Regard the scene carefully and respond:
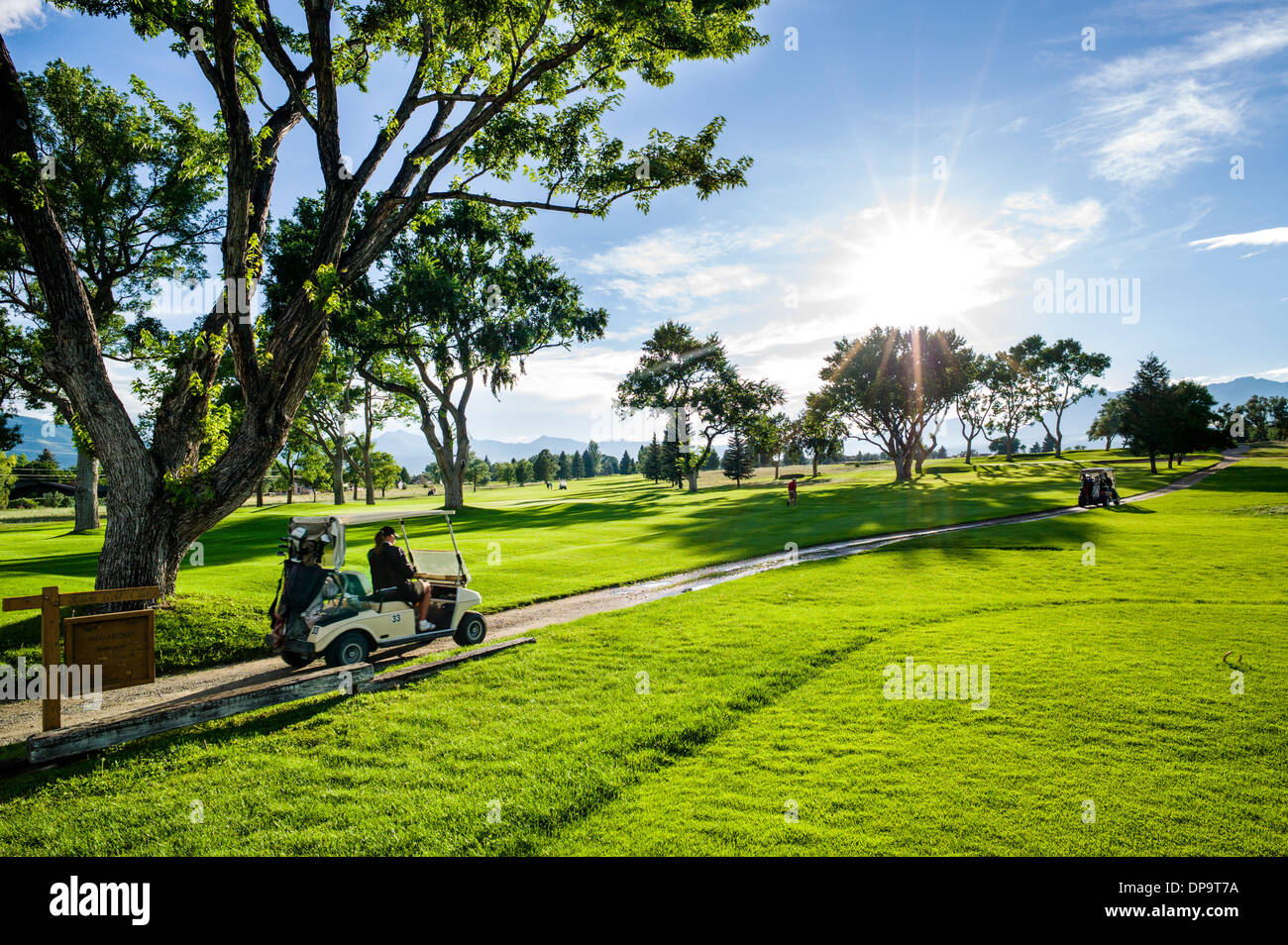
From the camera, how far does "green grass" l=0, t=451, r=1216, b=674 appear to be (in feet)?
38.9

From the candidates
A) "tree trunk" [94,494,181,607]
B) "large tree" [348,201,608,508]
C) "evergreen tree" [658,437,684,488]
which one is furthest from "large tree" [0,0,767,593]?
"evergreen tree" [658,437,684,488]

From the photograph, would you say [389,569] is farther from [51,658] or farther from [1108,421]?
[1108,421]

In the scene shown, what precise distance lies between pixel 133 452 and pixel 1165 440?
8120 cm

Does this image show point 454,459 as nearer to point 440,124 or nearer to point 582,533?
point 582,533

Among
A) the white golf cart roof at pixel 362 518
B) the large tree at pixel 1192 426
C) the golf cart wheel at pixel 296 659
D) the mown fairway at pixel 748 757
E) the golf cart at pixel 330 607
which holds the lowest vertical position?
the golf cart wheel at pixel 296 659

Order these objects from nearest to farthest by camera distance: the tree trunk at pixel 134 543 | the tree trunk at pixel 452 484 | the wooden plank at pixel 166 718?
the wooden plank at pixel 166 718 < the tree trunk at pixel 134 543 < the tree trunk at pixel 452 484

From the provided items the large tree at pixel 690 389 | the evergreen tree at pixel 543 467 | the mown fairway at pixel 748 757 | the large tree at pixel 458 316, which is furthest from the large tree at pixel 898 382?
the evergreen tree at pixel 543 467

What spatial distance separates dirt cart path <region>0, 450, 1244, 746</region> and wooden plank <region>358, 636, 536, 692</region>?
2.49 feet

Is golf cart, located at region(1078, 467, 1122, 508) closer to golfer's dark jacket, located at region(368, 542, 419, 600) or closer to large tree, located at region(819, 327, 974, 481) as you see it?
large tree, located at region(819, 327, 974, 481)

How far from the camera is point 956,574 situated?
686 inches

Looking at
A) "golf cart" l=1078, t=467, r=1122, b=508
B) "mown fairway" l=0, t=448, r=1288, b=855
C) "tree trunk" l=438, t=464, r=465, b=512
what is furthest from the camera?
"tree trunk" l=438, t=464, r=465, b=512

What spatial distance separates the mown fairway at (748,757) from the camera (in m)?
4.87

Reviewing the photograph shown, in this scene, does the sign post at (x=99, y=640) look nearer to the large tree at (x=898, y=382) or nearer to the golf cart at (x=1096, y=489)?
the golf cart at (x=1096, y=489)

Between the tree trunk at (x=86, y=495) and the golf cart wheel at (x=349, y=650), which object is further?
the tree trunk at (x=86, y=495)
